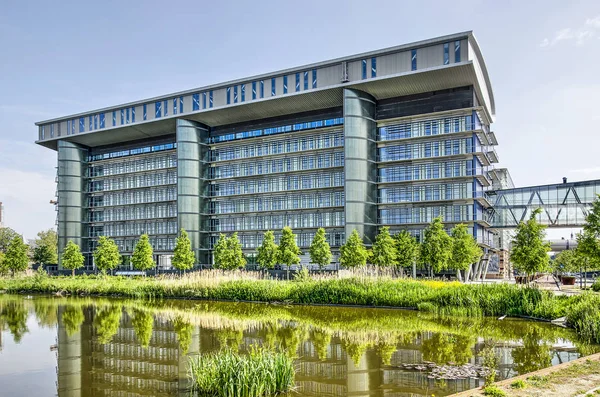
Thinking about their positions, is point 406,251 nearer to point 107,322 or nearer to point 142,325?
point 142,325

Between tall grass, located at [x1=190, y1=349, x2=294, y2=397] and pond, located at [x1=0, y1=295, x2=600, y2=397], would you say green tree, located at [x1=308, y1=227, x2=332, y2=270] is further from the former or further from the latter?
tall grass, located at [x1=190, y1=349, x2=294, y2=397]

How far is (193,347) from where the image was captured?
1562 centimetres

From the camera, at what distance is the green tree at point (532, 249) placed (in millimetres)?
24281

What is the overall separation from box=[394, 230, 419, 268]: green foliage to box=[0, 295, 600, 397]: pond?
1841 centimetres

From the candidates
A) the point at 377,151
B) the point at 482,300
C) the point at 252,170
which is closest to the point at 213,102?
the point at 252,170

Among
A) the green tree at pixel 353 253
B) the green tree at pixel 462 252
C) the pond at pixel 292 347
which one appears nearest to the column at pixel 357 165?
the green tree at pixel 353 253

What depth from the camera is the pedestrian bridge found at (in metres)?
41.5

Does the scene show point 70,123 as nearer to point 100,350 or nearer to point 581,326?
point 100,350

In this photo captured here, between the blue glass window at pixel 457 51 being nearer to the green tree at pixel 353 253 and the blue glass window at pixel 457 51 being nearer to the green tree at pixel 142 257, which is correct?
the green tree at pixel 353 253

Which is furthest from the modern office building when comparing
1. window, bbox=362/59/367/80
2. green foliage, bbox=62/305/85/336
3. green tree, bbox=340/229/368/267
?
green foliage, bbox=62/305/85/336

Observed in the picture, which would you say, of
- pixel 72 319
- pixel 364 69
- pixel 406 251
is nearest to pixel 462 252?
pixel 406 251

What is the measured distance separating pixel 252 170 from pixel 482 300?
39.3 m

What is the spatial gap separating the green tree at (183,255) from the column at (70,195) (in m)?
22.4

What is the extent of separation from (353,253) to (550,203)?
58.0ft
